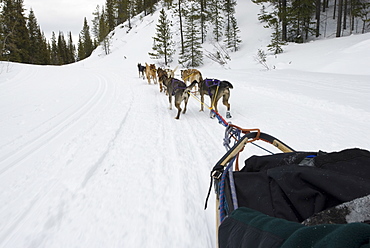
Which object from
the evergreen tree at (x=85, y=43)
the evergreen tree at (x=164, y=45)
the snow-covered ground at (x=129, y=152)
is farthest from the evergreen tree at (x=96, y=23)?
the snow-covered ground at (x=129, y=152)

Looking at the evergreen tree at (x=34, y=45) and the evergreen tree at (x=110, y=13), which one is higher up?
the evergreen tree at (x=110, y=13)

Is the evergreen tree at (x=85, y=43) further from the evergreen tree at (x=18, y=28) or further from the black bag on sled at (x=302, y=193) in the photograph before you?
the black bag on sled at (x=302, y=193)

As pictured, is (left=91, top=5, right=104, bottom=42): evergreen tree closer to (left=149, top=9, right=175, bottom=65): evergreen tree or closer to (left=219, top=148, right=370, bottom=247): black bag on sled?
(left=149, top=9, right=175, bottom=65): evergreen tree

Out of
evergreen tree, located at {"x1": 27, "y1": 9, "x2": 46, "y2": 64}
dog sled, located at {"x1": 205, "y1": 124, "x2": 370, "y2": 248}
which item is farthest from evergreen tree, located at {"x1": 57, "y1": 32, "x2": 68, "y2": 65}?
dog sled, located at {"x1": 205, "y1": 124, "x2": 370, "y2": 248}

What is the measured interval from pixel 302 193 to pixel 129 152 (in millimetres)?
3276

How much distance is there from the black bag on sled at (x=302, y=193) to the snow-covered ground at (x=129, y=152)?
1139mm

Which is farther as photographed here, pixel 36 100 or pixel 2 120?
pixel 36 100

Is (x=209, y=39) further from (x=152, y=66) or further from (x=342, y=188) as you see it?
(x=342, y=188)

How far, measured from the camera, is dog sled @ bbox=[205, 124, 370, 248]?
1.97ft

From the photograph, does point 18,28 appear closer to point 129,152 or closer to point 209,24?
point 209,24

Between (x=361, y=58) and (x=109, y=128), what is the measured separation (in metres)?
13.3

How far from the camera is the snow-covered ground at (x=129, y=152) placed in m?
2.12

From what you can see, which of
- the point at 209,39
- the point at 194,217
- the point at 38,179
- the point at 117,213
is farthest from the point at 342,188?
the point at 209,39

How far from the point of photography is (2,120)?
536cm
